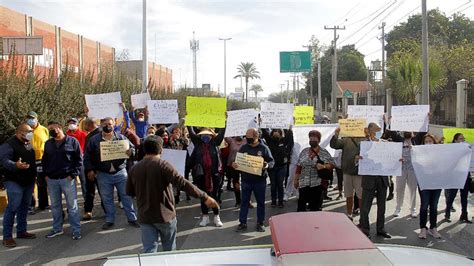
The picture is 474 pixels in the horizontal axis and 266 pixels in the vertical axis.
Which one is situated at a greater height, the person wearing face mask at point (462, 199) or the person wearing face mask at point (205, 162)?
the person wearing face mask at point (205, 162)

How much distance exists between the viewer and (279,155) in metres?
9.08

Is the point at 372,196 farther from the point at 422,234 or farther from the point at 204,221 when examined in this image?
the point at 204,221

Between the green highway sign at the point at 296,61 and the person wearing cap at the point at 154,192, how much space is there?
3174cm

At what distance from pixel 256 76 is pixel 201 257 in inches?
3934

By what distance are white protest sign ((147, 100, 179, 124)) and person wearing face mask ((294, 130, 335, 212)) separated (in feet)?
11.5

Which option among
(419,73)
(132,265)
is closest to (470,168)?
(132,265)

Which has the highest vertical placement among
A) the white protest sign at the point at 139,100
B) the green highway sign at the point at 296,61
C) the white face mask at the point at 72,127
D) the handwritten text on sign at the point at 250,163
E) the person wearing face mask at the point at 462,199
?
the green highway sign at the point at 296,61

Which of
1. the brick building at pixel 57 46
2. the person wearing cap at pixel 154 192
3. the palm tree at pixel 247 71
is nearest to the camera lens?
the person wearing cap at pixel 154 192

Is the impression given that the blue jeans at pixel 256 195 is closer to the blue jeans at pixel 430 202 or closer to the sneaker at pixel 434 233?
the blue jeans at pixel 430 202

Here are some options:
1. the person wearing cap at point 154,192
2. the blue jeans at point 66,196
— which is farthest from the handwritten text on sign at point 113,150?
the person wearing cap at point 154,192

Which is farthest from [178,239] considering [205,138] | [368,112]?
[368,112]

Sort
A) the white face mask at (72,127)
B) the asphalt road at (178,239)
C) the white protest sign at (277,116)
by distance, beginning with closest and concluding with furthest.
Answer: the asphalt road at (178,239), the white face mask at (72,127), the white protest sign at (277,116)

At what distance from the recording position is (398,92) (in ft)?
81.1

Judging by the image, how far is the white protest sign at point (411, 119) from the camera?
8.34 metres
